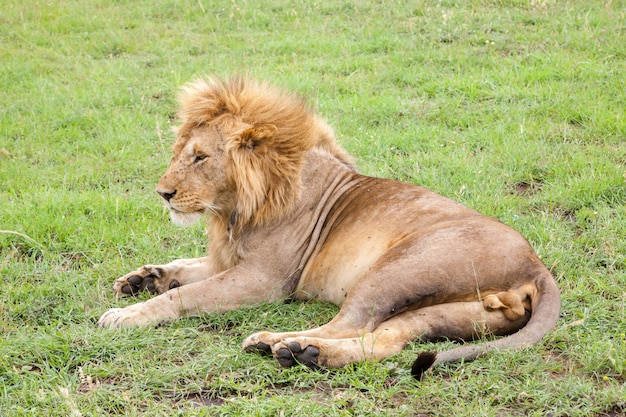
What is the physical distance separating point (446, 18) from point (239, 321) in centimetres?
513

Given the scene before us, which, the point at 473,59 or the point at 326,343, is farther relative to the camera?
the point at 473,59

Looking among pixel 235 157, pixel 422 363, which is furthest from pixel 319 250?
pixel 422 363

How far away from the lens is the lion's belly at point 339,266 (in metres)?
3.83

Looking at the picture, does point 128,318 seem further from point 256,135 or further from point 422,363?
point 422,363

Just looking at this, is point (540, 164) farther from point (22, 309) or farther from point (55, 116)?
point (55, 116)

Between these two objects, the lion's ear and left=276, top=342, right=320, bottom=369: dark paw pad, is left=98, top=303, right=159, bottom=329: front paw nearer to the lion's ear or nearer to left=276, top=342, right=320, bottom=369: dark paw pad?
left=276, top=342, right=320, bottom=369: dark paw pad

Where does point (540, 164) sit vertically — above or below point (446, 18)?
below

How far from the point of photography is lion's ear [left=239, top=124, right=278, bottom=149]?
13.3 feet

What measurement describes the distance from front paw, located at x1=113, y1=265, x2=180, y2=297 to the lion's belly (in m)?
0.71

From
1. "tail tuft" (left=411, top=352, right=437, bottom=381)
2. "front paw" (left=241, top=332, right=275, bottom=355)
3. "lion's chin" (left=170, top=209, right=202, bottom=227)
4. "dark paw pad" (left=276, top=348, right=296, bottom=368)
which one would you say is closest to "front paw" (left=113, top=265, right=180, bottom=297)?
"lion's chin" (left=170, top=209, right=202, bottom=227)

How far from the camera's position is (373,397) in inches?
121

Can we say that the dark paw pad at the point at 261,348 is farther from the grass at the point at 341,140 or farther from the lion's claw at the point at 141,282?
the lion's claw at the point at 141,282

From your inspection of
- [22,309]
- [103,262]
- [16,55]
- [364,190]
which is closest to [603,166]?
[364,190]

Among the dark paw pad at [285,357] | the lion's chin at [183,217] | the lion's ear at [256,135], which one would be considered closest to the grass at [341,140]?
the dark paw pad at [285,357]
